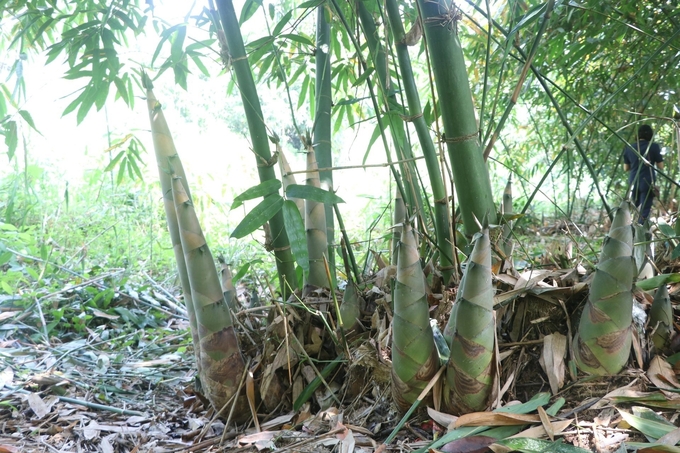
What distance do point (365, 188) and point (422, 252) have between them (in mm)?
4646

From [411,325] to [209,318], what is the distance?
457mm

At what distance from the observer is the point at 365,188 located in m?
5.82

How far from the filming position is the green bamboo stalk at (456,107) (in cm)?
94

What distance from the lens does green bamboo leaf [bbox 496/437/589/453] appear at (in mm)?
661

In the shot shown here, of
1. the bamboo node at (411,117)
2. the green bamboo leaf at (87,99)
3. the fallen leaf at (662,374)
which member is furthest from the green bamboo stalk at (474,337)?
the green bamboo leaf at (87,99)

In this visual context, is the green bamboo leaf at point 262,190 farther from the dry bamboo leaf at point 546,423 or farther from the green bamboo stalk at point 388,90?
the dry bamboo leaf at point 546,423

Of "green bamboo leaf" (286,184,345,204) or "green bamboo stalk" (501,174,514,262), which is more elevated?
"green bamboo leaf" (286,184,345,204)

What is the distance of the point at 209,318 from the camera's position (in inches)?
42.3

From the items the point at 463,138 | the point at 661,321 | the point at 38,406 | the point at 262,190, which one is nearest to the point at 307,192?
the point at 262,190

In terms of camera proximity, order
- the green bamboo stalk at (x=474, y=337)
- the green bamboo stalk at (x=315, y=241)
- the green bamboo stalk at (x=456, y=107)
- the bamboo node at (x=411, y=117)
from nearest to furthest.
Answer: the green bamboo stalk at (x=474, y=337) < the green bamboo stalk at (x=456, y=107) < the bamboo node at (x=411, y=117) < the green bamboo stalk at (x=315, y=241)

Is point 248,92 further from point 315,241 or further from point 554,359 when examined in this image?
point 554,359

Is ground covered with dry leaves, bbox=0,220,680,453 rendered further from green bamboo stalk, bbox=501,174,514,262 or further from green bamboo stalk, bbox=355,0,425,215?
green bamboo stalk, bbox=355,0,425,215

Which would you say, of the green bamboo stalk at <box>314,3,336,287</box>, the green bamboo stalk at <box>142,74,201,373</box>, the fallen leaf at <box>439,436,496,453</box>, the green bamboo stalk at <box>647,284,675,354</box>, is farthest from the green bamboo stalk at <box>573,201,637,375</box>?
the green bamboo stalk at <box>142,74,201,373</box>

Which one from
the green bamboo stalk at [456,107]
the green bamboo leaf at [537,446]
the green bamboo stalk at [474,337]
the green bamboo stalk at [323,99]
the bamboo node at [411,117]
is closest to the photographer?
the green bamboo leaf at [537,446]
